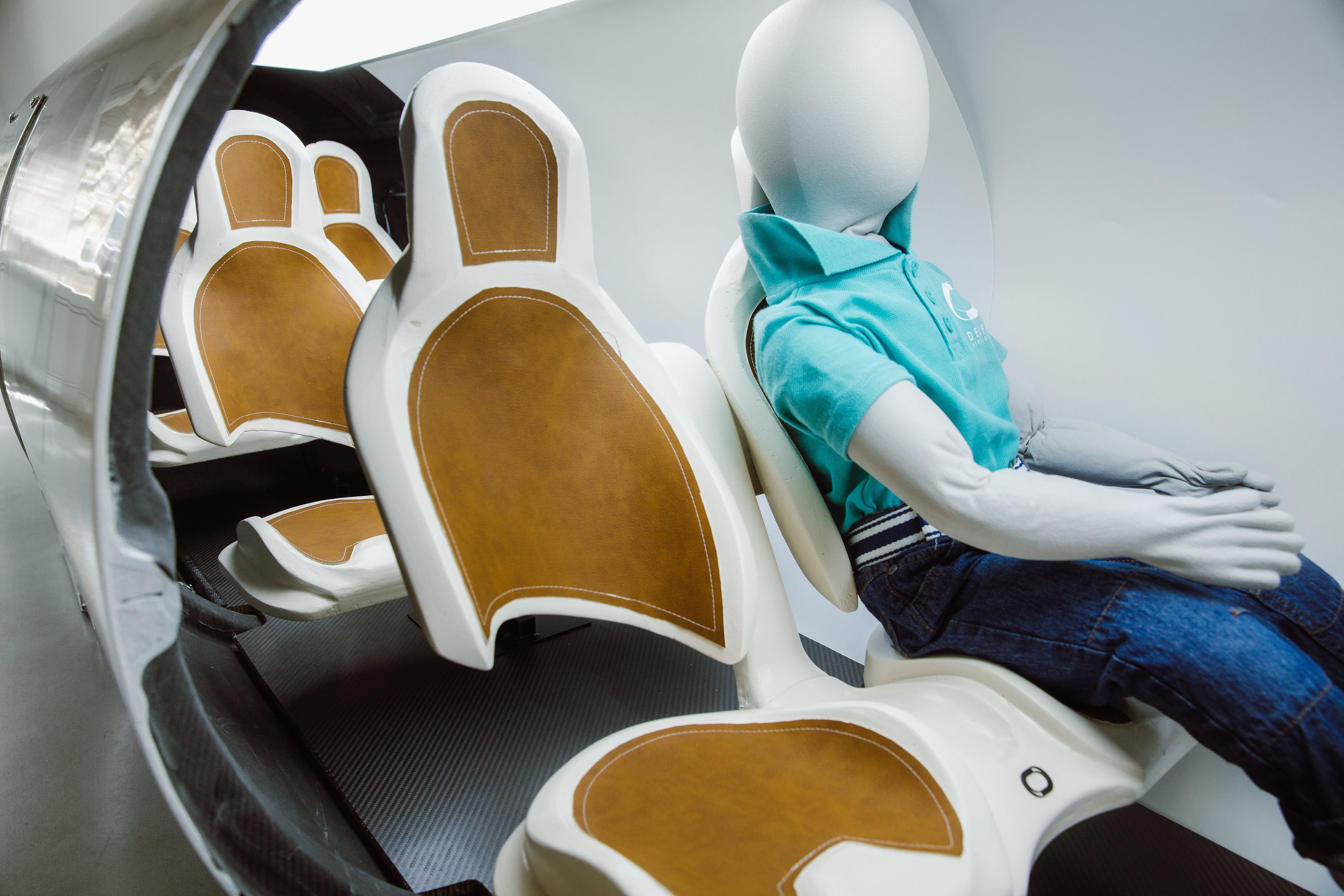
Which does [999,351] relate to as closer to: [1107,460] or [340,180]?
[1107,460]

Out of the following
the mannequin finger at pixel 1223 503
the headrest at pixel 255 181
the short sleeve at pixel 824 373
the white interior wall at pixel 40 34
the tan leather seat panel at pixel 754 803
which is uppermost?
the white interior wall at pixel 40 34

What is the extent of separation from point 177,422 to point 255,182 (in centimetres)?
107

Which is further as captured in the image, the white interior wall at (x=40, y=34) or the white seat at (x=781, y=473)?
the white interior wall at (x=40, y=34)

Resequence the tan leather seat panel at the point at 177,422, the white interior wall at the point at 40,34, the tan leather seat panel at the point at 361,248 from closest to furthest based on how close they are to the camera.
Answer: the white interior wall at the point at 40,34, the tan leather seat panel at the point at 177,422, the tan leather seat panel at the point at 361,248

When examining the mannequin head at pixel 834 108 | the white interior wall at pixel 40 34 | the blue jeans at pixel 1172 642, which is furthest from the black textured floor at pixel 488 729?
the white interior wall at pixel 40 34

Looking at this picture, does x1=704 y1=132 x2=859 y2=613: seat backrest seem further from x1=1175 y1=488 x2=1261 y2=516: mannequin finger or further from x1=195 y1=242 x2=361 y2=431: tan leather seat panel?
x1=195 y1=242 x2=361 y2=431: tan leather seat panel

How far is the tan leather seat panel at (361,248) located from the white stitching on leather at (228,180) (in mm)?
1144

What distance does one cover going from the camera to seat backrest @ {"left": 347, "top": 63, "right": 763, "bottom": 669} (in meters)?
0.76

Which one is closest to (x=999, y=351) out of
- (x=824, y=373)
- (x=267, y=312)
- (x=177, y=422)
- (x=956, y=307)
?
(x=956, y=307)

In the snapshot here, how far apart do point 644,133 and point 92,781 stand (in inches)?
80.5

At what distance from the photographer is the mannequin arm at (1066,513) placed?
2.50 feet

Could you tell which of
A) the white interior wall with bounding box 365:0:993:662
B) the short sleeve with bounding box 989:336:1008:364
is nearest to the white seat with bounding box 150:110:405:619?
the white interior wall with bounding box 365:0:993:662

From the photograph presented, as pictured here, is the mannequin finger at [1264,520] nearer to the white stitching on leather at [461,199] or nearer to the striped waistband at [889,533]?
the striped waistband at [889,533]

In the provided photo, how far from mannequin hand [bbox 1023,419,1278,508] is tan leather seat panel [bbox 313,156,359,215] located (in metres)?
2.83
